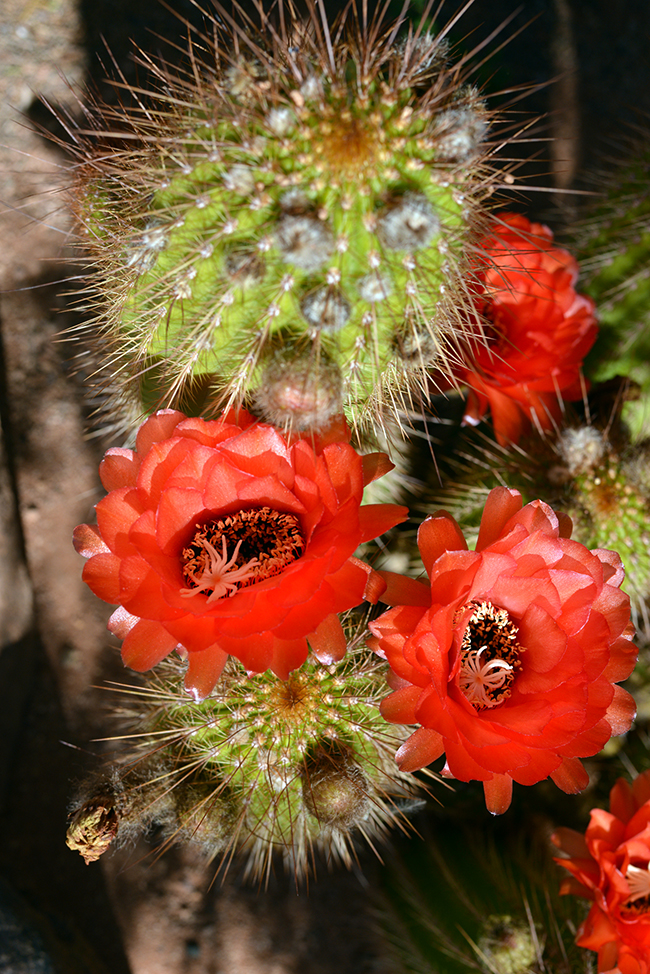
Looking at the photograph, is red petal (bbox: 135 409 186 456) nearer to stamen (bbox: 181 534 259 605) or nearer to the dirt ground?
stamen (bbox: 181 534 259 605)

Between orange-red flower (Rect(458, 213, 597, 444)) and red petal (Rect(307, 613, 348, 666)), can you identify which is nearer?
red petal (Rect(307, 613, 348, 666))

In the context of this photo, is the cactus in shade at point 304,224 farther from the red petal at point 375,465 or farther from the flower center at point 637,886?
the flower center at point 637,886

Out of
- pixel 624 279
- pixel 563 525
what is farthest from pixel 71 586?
pixel 624 279

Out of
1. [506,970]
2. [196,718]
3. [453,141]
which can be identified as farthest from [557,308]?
[506,970]

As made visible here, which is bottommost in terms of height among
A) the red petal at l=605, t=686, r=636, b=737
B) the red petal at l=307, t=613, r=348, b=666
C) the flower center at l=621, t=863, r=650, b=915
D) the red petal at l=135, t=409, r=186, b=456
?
the flower center at l=621, t=863, r=650, b=915

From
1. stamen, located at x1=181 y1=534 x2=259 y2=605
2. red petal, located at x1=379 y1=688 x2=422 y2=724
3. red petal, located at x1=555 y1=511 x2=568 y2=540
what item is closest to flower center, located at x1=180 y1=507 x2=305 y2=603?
stamen, located at x1=181 y1=534 x2=259 y2=605

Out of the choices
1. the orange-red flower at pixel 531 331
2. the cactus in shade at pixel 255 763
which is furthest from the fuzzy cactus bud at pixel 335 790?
the orange-red flower at pixel 531 331
